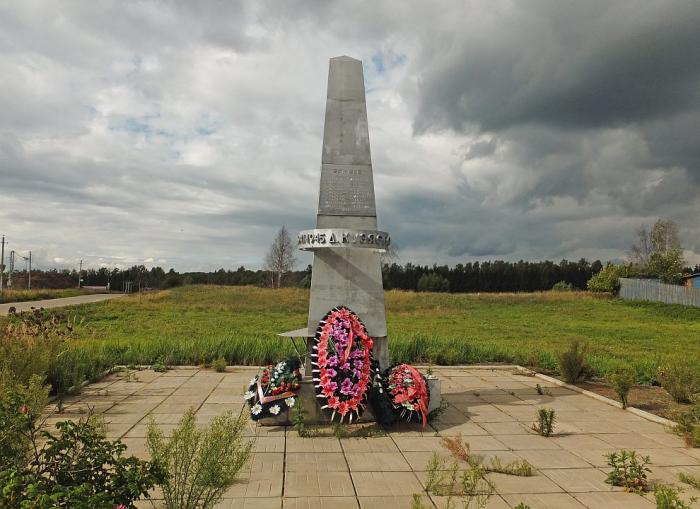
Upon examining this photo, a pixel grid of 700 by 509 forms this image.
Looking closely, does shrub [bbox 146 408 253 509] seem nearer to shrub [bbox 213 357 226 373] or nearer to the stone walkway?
the stone walkway

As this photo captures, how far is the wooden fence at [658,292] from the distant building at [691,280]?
4.58 m

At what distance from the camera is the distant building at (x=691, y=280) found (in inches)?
1492

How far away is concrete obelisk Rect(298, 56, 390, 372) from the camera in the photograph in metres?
7.50

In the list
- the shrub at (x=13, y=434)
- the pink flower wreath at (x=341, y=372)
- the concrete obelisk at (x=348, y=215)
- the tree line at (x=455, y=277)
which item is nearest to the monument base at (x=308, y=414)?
the pink flower wreath at (x=341, y=372)

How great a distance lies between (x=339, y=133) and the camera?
764cm

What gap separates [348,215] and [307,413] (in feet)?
9.15

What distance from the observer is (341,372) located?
20.2 feet

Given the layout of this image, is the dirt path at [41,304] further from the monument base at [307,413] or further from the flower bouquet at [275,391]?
the monument base at [307,413]

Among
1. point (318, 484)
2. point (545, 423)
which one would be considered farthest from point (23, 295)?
point (545, 423)

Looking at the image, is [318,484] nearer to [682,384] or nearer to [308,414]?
[308,414]

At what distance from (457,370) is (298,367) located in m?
5.36

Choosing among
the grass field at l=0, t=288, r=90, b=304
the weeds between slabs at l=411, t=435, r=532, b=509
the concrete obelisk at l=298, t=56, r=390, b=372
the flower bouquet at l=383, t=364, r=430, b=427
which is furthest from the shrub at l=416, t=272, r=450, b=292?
the weeds between slabs at l=411, t=435, r=532, b=509

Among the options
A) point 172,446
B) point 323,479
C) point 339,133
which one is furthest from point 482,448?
point 339,133

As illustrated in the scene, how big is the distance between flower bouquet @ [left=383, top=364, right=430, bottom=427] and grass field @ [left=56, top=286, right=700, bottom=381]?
5144mm
